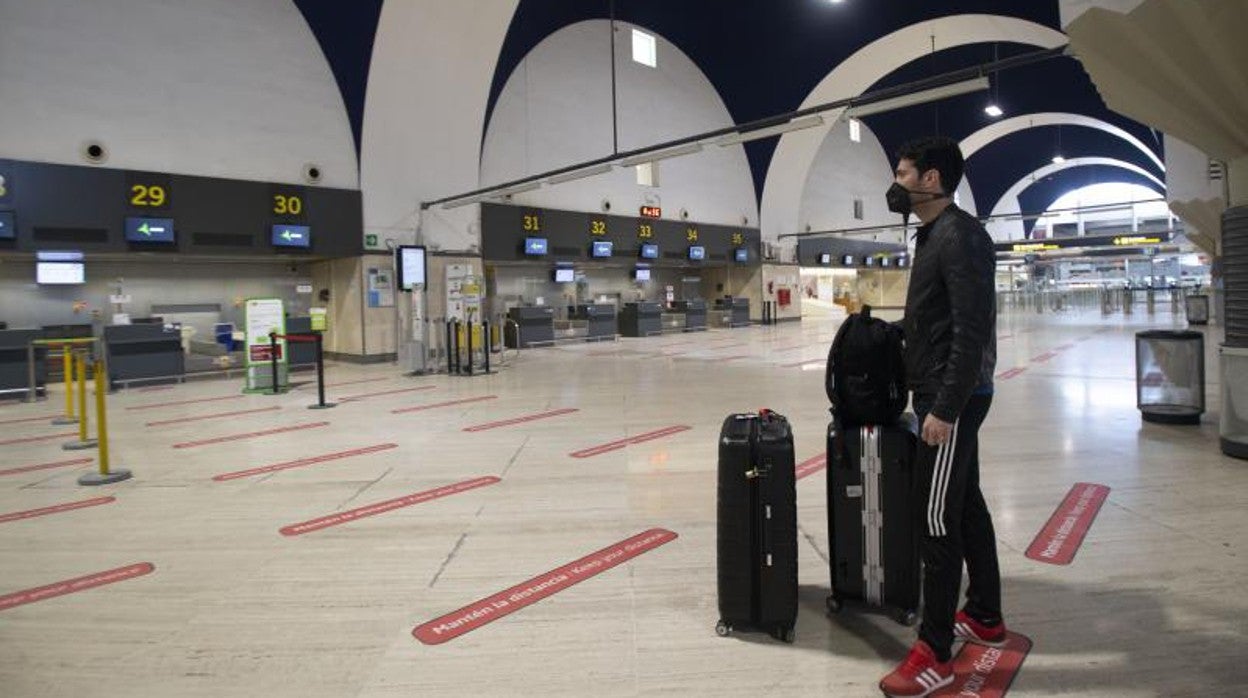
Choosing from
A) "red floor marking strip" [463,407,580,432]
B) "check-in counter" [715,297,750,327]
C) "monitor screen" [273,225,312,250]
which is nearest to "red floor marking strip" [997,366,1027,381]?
"red floor marking strip" [463,407,580,432]

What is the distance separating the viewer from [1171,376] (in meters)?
5.84

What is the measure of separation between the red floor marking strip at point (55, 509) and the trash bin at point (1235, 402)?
7367 millimetres

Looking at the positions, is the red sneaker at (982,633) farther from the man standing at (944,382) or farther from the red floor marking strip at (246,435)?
the red floor marking strip at (246,435)

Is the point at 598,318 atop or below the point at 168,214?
below

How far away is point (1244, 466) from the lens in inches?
168

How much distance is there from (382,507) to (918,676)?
3.06 metres

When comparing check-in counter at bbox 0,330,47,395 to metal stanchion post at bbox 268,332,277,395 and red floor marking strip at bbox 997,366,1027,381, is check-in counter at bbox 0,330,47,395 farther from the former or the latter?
red floor marking strip at bbox 997,366,1027,381

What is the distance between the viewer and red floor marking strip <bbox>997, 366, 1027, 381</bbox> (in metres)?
9.00

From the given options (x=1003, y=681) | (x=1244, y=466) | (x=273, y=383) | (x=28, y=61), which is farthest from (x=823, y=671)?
(x=28, y=61)

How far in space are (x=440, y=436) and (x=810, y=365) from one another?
714 centimetres

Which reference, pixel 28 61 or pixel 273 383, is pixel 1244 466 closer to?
pixel 273 383

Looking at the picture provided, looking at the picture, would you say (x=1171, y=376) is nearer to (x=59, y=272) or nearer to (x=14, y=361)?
(x=14, y=361)

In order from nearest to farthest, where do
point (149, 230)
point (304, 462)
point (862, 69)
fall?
point (304, 462) → point (149, 230) → point (862, 69)

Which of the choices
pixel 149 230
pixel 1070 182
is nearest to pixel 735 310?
pixel 149 230
